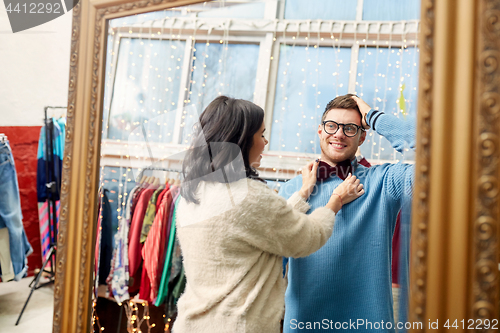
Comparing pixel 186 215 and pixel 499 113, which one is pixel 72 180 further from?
pixel 499 113

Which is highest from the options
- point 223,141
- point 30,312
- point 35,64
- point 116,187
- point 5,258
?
point 35,64

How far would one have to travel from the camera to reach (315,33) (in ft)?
2.60

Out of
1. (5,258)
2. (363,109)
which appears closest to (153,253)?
(363,109)

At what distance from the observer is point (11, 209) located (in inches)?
66.0

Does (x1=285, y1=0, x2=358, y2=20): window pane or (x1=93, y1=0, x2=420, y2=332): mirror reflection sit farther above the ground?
(x1=285, y1=0, x2=358, y2=20): window pane

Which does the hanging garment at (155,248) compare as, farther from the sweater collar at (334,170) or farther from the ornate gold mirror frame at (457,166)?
the ornate gold mirror frame at (457,166)

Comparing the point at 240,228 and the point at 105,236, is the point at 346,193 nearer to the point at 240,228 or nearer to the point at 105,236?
the point at 240,228

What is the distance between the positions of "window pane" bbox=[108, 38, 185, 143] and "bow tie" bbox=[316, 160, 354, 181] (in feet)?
1.34

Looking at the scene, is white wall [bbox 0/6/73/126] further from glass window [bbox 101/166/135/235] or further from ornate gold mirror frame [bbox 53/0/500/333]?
ornate gold mirror frame [bbox 53/0/500/333]

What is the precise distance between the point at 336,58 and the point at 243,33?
246 millimetres

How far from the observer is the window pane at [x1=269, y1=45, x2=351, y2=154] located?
0.76 metres

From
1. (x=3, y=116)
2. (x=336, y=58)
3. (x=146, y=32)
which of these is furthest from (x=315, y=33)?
(x=3, y=116)

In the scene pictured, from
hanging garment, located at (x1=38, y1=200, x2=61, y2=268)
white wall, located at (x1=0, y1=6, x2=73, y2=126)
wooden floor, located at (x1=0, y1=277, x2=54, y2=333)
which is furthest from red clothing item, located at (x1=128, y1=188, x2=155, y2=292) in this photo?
hanging garment, located at (x1=38, y1=200, x2=61, y2=268)

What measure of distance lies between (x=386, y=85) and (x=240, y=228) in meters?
0.44
